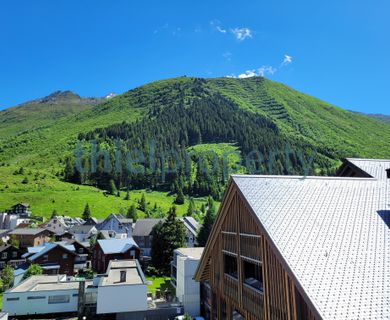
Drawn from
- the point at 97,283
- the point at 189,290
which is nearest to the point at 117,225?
the point at 97,283

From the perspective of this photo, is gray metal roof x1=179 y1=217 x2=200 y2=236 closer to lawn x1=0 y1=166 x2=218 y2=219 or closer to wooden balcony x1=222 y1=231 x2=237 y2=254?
lawn x1=0 y1=166 x2=218 y2=219

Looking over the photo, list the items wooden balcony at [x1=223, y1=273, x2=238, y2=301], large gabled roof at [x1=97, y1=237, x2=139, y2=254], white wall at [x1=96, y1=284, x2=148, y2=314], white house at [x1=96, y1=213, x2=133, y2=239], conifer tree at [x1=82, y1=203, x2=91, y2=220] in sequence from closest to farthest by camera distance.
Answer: wooden balcony at [x1=223, y1=273, x2=238, y2=301], white wall at [x1=96, y1=284, x2=148, y2=314], large gabled roof at [x1=97, y1=237, x2=139, y2=254], white house at [x1=96, y1=213, x2=133, y2=239], conifer tree at [x1=82, y1=203, x2=91, y2=220]

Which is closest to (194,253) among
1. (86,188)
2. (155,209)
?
(155,209)

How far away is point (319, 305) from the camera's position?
1082cm

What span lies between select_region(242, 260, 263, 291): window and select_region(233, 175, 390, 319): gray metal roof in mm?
4215

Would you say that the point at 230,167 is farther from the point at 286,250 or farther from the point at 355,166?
the point at 286,250

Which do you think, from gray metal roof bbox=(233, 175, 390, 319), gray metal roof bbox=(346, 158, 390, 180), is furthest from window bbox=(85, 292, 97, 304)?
gray metal roof bbox=(346, 158, 390, 180)

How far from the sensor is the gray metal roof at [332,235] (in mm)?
11289

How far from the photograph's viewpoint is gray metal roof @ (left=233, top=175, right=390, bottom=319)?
11.3m

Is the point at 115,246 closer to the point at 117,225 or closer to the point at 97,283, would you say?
the point at 97,283

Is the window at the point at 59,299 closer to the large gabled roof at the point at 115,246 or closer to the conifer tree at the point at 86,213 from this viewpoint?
the large gabled roof at the point at 115,246

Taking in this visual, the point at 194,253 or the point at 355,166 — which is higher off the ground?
the point at 355,166

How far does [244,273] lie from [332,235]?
652 centimetres

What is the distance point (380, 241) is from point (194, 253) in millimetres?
41675
